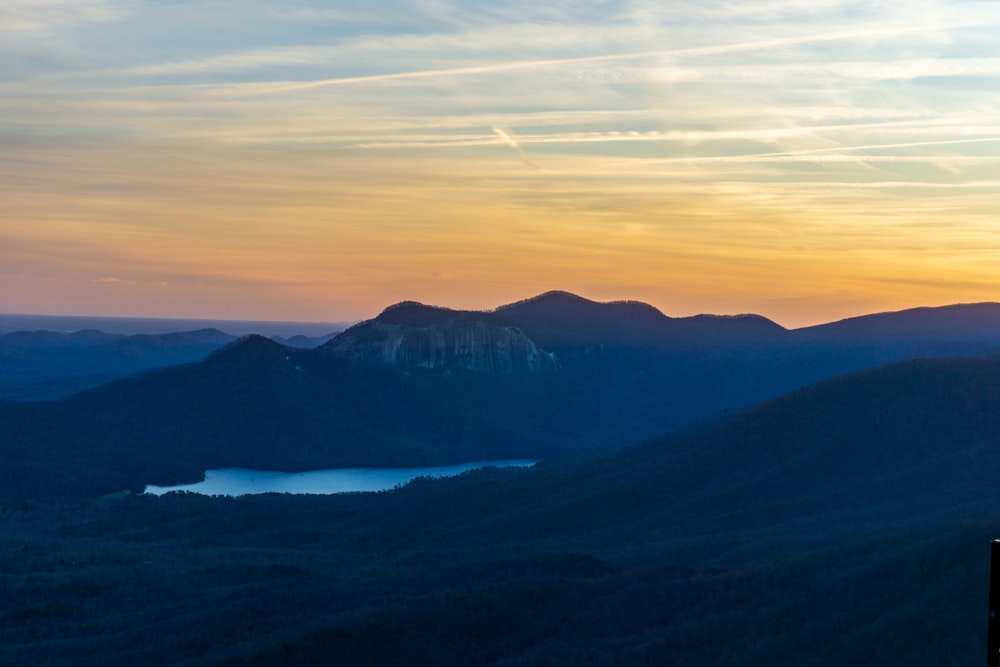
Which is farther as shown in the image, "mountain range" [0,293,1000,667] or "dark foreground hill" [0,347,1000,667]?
"mountain range" [0,293,1000,667]

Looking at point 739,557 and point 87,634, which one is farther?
point 739,557

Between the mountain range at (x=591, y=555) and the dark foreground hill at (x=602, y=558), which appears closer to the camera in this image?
the dark foreground hill at (x=602, y=558)

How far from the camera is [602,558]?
338 feet

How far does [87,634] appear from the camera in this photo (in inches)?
3312

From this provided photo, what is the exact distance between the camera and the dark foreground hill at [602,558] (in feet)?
211

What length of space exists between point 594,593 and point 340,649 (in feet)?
65.0

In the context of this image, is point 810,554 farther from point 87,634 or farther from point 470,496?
point 470,496

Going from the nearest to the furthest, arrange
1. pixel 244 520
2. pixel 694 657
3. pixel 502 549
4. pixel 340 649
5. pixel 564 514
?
pixel 694 657, pixel 340 649, pixel 502 549, pixel 564 514, pixel 244 520

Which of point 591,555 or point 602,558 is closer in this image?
point 591,555

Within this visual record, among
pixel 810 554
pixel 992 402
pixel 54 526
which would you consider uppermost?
pixel 992 402

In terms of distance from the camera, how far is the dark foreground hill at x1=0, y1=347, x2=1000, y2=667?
211 ft

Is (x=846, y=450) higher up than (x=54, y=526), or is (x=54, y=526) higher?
(x=846, y=450)

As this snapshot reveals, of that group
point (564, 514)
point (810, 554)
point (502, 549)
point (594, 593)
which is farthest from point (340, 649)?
point (564, 514)

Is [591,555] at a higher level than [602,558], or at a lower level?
higher
